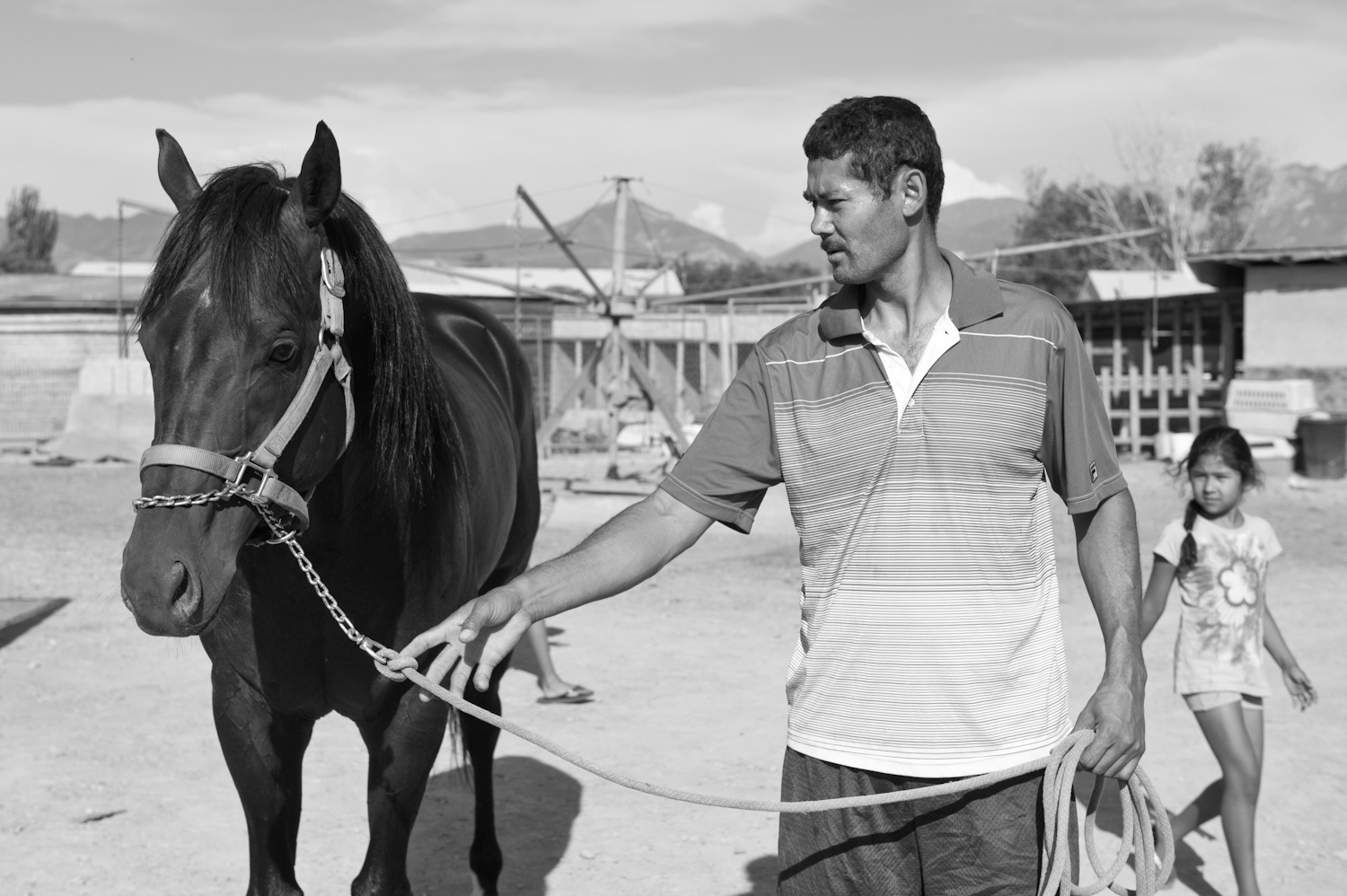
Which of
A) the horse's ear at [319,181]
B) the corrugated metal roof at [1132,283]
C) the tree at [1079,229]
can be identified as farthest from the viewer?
the tree at [1079,229]

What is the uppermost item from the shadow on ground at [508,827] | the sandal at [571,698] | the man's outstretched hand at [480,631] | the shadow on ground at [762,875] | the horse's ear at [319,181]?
the horse's ear at [319,181]

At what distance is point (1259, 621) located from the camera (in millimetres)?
3902

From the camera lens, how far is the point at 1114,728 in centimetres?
204

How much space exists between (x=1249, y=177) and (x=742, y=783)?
42115 mm

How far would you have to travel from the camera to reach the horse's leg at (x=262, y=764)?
2.90 m

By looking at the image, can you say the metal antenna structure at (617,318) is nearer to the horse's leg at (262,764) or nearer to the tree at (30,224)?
the horse's leg at (262,764)

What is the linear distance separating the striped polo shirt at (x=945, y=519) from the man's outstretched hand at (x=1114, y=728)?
0.12m

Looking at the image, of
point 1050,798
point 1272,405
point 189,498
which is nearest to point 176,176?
point 189,498

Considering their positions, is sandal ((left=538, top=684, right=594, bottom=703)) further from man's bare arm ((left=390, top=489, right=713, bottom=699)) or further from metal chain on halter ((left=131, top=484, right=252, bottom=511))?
metal chain on halter ((left=131, top=484, right=252, bottom=511))

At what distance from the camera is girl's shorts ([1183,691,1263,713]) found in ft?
12.4

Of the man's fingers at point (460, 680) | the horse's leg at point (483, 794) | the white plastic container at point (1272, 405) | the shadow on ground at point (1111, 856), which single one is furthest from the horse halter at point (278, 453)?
the white plastic container at point (1272, 405)

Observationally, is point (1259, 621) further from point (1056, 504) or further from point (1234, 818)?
point (1056, 504)

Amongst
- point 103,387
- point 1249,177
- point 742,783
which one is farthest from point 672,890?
point 1249,177

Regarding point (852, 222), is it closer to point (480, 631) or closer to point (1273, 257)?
point (480, 631)
